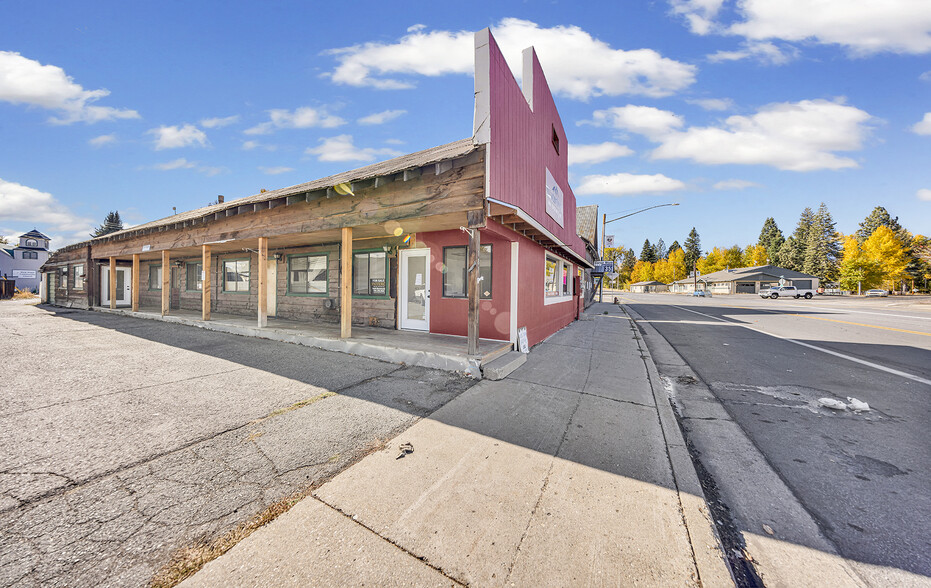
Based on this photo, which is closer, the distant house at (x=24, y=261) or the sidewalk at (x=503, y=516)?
the sidewalk at (x=503, y=516)

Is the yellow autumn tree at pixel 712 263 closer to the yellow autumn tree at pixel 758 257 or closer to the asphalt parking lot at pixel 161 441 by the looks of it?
the yellow autumn tree at pixel 758 257

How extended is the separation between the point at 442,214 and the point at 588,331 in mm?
7670

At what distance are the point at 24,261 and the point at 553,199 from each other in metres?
73.9

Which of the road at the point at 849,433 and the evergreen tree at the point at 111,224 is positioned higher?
the evergreen tree at the point at 111,224

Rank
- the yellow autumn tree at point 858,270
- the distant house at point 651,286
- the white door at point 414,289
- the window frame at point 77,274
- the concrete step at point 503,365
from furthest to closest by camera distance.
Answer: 1. the distant house at point 651,286
2. the yellow autumn tree at point 858,270
3. the window frame at point 77,274
4. the white door at point 414,289
5. the concrete step at point 503,365

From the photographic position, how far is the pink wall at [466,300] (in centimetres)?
730

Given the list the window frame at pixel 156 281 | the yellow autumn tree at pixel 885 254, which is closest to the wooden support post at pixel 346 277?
the window frame at pixel 156 281

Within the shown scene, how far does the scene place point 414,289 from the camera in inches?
339

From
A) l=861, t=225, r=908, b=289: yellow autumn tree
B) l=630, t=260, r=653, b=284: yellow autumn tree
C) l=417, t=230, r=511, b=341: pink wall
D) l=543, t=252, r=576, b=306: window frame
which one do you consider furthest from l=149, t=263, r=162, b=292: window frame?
l=630, t=260, r=653, b=284: yellow autumn tree

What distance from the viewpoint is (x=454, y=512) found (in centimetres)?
232

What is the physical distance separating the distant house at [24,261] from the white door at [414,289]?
214 feet

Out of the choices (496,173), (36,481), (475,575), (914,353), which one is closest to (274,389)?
(36,481)

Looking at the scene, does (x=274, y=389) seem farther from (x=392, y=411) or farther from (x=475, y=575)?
(x=475, y=575)

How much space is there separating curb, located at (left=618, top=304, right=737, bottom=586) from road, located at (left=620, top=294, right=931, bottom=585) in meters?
0.30
